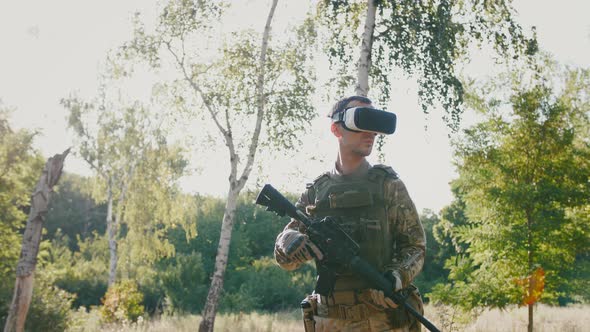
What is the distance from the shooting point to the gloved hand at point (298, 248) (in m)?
2.76

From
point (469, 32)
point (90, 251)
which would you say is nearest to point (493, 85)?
point (469, 32)

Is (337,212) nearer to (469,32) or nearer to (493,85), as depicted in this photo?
(469,32)

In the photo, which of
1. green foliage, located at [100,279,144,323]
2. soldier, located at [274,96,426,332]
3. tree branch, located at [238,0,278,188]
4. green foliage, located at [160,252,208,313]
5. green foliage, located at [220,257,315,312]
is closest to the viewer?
soldier, located at [274,96,426,332]

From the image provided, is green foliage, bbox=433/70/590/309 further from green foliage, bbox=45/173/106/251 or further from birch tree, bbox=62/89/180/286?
green foliage, bbox=45/173/106/251

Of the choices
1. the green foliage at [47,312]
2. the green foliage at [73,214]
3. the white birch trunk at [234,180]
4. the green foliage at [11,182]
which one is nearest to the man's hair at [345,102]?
the white birch trunk at [234,180]

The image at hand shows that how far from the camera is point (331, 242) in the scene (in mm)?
2805

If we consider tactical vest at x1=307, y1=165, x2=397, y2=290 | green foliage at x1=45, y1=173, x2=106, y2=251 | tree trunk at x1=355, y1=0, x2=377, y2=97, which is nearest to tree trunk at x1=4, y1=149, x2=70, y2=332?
tree trunk at x1=355, y1=0, x2=377, y2=97

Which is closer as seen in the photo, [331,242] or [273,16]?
[331,242]

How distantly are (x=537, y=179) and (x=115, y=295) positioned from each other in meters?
13.8

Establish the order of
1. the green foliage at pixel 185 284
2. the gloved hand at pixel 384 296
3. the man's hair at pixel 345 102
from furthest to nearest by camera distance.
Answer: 1. the green foliage at pixel 185 284
2. the man's hair at pixel 345 102
3. the gloved hand at pixel 384 296

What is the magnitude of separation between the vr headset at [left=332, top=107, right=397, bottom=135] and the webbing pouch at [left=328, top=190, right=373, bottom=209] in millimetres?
349

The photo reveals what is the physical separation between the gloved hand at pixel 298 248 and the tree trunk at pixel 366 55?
5.12m

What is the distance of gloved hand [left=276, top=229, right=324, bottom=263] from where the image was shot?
276 centimetres

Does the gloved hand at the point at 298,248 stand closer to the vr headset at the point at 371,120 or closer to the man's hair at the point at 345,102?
the vr headset at the point at 371,120
